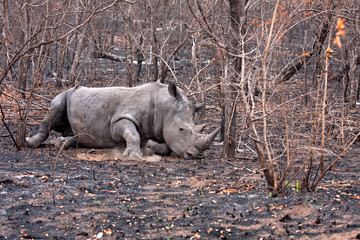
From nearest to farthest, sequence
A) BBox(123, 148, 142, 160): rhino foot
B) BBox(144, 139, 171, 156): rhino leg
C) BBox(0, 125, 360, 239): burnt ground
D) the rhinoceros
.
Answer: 1. BBox(0, 125, 360, 239): burnt ground
2. BBox(123, 148, 142, 160): rhino foot
3. the rhinoceros
4. BBox(144, 139, 171, 156): rhino leg

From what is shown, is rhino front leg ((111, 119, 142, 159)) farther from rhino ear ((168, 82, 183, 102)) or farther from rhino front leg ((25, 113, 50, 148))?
rhino front leg ((25, 113, 50, 148))

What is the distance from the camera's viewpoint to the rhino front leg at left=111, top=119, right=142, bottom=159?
8746 mm

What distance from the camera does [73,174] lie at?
22.9ft

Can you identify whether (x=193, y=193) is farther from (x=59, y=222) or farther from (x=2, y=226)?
(x=2, y=226)

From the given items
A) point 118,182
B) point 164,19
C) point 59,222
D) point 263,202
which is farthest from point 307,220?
point 164,19

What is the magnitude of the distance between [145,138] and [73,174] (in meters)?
2.68

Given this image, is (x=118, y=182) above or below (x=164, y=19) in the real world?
below

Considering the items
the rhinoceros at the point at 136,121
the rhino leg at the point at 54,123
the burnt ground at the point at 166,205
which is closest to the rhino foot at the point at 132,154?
the rhinoceros at the point at 136,121

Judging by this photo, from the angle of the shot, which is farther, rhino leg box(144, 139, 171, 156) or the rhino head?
rhino leg box(144, 139, 171, 156)

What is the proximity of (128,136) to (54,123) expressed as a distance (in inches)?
92.1

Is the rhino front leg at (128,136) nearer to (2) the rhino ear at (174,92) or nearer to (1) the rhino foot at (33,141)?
(2) the rhino ear at (174,92)

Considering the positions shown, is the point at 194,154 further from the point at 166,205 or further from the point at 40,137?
the point at 40,137

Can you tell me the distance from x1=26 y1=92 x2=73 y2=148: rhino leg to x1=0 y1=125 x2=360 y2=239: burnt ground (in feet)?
7.69

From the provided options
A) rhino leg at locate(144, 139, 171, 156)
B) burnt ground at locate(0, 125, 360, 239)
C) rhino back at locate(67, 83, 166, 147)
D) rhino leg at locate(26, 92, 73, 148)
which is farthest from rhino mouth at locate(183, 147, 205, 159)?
rhino leg at locate(26, 92, 73, 148)
